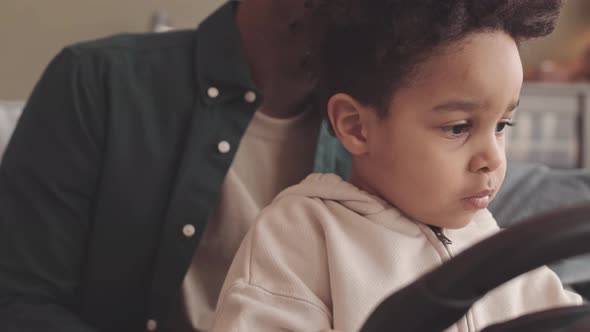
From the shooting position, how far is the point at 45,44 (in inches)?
76.8

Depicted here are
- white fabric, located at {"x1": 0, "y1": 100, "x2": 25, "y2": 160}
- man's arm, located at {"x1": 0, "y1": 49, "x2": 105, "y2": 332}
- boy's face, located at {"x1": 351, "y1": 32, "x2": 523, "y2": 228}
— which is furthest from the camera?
white fabric, located at {"x1": 0, "y1": 100, "x2": 25, "y2": 160}

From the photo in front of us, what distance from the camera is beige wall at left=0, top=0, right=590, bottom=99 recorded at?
1893 mm

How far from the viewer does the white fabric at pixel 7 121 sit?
1234 millimetres

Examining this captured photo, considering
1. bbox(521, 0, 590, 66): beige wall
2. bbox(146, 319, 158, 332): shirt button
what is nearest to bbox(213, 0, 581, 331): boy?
bbox(146, 319, 158, 332): shirt button

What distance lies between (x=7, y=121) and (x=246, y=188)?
47cm

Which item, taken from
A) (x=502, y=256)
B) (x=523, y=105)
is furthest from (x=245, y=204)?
(x=523, y=105)

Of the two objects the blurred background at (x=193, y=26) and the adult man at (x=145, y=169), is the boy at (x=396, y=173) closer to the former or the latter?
the adult man at (x=145, y=169)

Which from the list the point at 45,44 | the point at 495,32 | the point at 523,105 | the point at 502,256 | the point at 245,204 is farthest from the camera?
the point at 523,105

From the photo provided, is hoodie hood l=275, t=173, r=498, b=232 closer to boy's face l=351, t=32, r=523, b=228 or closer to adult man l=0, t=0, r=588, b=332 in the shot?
boy's face l=351, t=32, r=523, b=228

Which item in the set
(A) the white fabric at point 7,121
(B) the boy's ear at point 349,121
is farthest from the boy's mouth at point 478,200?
(A) the white fabric at point 7,121

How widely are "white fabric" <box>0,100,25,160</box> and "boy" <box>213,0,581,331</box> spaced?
0.64 meters

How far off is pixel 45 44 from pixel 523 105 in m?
1.59

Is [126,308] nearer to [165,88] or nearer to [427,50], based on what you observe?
[165,88]

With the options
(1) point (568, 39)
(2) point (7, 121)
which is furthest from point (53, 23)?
(1) point (568, 39)
